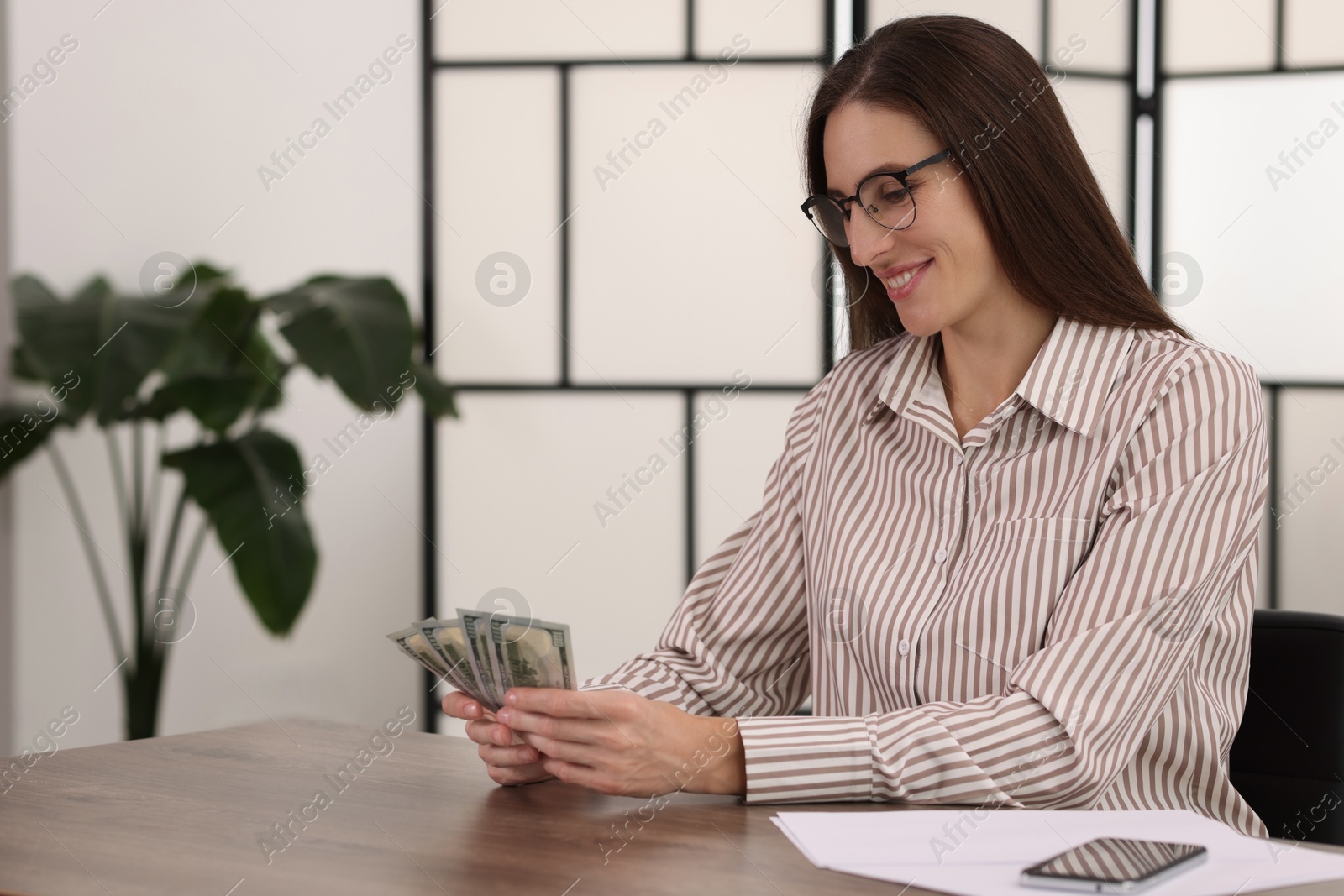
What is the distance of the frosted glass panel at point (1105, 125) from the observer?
122 inches

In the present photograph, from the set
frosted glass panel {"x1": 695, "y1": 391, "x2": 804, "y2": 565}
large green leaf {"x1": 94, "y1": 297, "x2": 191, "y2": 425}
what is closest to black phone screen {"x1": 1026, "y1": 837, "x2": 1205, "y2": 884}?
large green leaf {"x1": 94, "y1": 297, "x2": 191, "y2": 425}

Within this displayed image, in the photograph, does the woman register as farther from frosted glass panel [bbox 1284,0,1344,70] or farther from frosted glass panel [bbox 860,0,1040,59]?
frosted glass panel [bbox 1284,0,1344,70]

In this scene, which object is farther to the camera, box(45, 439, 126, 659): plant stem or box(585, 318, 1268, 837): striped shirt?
box(45, 439, 126, 659): plant stem

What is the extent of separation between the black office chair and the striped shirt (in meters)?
0.05

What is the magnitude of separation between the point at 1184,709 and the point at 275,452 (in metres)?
2.18

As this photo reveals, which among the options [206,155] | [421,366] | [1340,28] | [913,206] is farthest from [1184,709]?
[206,155]

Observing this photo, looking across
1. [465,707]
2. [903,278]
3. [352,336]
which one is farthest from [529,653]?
[352,336]

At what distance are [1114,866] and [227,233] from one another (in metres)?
3.16

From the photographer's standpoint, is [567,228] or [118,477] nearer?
[118,477]

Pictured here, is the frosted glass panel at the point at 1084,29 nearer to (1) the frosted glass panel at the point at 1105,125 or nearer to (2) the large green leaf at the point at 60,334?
(1) the frosted glass panel at the point at 1105,125

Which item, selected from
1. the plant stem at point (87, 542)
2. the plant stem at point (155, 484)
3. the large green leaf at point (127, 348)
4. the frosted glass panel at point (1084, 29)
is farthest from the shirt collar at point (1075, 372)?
the plant stem at point (87, 542)

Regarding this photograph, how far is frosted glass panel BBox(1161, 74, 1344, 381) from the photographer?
9.80 feet

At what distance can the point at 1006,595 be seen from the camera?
4.49ft

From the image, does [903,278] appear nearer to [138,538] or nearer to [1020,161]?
[1020,161]
